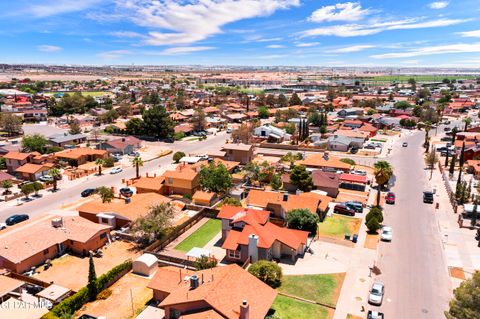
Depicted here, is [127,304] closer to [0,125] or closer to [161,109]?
[161,109]

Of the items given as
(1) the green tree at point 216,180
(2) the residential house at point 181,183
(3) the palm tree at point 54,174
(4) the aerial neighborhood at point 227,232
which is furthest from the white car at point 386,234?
(3) the palm tree at point 54,174

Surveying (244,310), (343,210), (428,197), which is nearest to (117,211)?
(244,310)

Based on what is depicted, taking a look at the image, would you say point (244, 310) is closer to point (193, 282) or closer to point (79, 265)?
point (193, 282)

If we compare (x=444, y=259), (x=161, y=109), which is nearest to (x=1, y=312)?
(x=444, y=259)

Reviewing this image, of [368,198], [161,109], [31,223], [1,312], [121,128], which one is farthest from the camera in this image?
[121,128]

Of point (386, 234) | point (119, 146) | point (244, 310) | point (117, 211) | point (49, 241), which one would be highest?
point (119, 146)

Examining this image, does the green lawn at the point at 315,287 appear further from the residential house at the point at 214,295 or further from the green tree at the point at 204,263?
the green tree at the point at 204,263
